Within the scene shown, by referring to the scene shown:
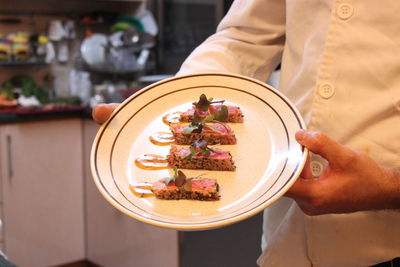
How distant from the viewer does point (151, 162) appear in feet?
3.11

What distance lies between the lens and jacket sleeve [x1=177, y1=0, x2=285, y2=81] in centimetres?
117

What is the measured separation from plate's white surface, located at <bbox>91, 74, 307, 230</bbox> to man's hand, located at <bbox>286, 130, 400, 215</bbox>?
38 millimetres

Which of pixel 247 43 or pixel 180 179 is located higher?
pixel 247 43

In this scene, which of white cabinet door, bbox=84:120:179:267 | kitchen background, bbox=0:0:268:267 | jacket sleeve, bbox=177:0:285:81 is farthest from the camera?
kitchen background, bbox=0:0:268:267

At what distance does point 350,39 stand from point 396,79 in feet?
0.36

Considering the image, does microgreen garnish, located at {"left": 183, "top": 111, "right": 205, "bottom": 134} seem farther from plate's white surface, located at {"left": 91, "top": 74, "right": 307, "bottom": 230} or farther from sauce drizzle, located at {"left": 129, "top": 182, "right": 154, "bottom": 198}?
sauce drizzle, located at {"left": 129, "top": 182, "right": 154, "bottom": 198}

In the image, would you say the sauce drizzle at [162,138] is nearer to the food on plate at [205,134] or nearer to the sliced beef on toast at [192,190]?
the food on plate at [205,134]

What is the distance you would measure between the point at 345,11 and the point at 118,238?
2173 mm

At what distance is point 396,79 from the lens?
0.94 m

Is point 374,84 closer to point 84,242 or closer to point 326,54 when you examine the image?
point 326,54

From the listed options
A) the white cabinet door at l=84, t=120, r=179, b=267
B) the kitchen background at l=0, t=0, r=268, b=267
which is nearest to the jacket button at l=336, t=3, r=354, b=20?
the kitchen background at l=0, t=0, r=268, b=267

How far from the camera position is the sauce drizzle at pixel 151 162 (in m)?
0.93

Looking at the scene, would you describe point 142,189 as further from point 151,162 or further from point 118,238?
point 118,238

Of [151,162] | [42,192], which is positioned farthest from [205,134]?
[42,192]
